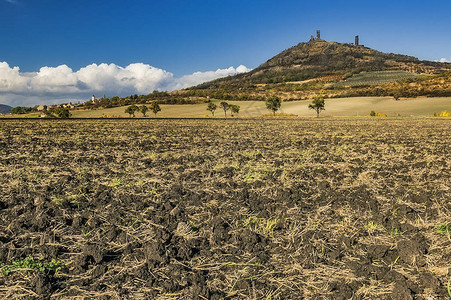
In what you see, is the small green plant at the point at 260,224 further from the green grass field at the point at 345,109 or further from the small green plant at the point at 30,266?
the green grass field at the point at 345,109

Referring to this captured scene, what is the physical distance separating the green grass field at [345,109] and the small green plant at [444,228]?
84.1 metres

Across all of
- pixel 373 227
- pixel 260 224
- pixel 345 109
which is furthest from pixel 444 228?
pixel 345 109

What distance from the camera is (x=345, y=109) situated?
93.8 m

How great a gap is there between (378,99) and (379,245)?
115416 mm

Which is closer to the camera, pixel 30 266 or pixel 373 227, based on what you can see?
pixel 30 266

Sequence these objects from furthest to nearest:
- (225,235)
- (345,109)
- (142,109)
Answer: (345,109), (142,109), (225,235)

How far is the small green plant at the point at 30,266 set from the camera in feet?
13.5

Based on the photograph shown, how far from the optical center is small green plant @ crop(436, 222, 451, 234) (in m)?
5.33

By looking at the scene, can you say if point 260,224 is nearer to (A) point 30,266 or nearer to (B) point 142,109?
(A) point 30,266

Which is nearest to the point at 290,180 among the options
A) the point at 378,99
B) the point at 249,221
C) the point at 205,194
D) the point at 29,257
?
the point at 205,194

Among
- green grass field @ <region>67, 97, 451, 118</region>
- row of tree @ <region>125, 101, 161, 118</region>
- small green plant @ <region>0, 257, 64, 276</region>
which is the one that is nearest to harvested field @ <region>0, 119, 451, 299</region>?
small green plant @ <region>0, 257, 64, 276</region>

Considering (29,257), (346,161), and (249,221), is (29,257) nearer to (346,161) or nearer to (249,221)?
(249,221)

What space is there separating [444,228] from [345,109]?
95.9m

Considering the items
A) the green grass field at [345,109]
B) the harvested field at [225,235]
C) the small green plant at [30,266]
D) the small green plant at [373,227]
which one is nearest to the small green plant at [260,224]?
the harvested field at [225,235]
